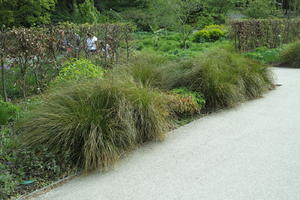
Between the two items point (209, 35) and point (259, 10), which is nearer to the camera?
point (209, 35)

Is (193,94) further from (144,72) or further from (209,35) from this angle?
(209,35)

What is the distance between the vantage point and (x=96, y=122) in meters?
4.04

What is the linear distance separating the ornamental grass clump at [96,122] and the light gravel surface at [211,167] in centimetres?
21

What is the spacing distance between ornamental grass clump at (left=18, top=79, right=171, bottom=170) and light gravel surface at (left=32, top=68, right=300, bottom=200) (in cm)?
21

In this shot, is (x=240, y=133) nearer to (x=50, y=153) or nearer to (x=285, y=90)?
(x=50, y=153)

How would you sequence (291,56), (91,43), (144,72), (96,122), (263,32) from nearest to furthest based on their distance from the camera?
1. (96,122)
2. (144,72)
3. (91,43)
4. (291,56)
5. (263,32)

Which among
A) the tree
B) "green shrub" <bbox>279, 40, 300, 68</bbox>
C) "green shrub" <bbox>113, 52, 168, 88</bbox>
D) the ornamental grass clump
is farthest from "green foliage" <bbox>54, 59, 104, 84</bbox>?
the tree

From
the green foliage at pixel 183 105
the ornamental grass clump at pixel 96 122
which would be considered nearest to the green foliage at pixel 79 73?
the ornamental grass clump at pixel 96 122

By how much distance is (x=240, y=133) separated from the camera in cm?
498

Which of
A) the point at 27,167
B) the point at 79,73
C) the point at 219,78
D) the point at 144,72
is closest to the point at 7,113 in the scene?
the point at 79,73

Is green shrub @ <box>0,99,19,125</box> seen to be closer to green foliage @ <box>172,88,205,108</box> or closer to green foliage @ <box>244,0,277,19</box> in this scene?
green foliage @ <box>172,88,205,108</box>

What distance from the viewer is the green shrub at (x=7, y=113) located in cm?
481

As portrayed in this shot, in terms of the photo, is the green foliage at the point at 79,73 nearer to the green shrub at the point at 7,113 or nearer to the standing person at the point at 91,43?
the green shrub at the point at 7,113

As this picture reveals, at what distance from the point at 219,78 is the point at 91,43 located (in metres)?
3.19
